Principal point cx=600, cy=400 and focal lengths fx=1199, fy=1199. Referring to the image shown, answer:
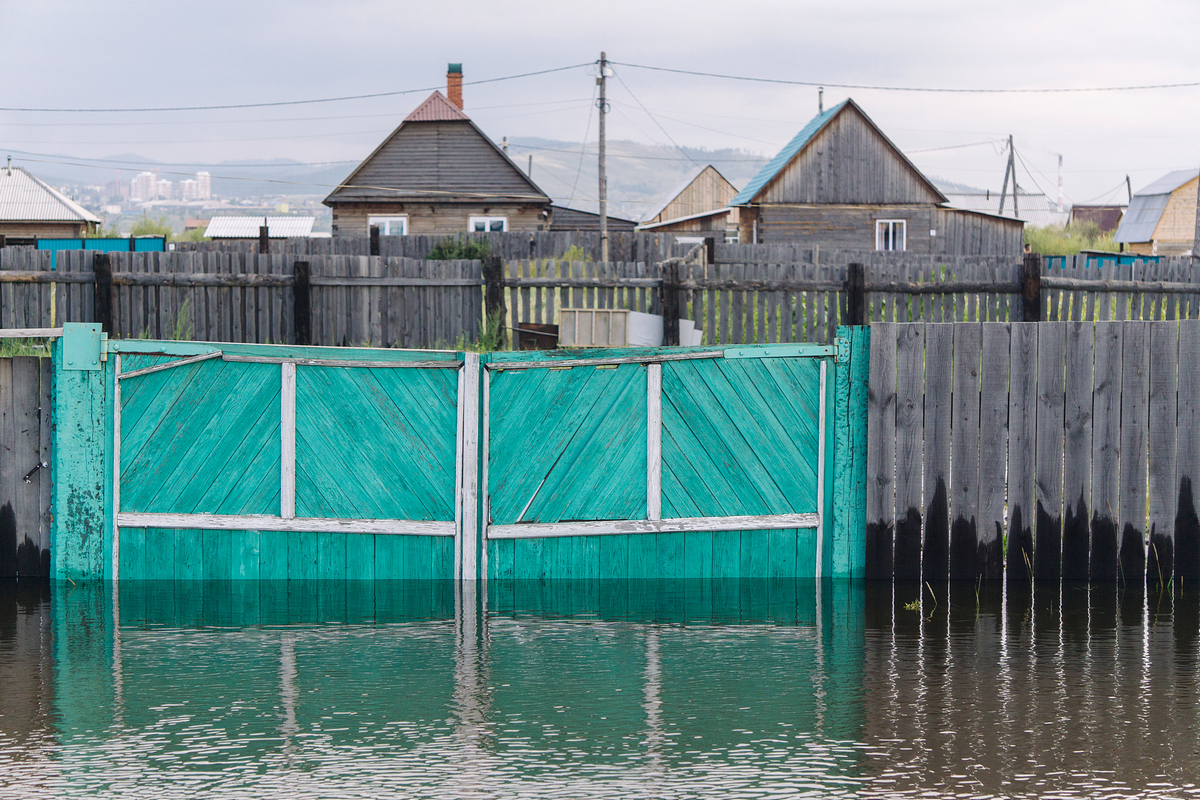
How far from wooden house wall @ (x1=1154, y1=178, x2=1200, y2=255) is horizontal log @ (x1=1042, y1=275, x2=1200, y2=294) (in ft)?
184

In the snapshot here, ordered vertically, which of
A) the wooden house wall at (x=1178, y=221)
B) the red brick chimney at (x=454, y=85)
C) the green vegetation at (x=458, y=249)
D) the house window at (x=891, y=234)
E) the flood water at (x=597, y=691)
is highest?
the red brick chimney at (x=454, y=85)

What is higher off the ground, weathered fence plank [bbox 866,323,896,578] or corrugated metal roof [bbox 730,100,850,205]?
corrugated metal roof [bbox 730,100,850,205]

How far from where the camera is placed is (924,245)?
45.0 m

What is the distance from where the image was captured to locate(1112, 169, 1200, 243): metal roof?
66625mm

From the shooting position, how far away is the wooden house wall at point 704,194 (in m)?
94.3

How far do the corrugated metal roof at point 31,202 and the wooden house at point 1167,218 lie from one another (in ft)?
191

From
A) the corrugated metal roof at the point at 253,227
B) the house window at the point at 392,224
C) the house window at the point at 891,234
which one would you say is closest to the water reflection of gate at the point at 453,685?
the house window at the point at 891,234

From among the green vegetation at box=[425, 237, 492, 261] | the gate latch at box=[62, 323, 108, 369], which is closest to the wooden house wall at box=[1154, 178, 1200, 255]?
the green vegetation at box=[425, 237, 492, 261]

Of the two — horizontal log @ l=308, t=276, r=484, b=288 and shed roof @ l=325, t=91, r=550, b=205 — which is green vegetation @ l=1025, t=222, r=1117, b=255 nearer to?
shed roof @ l=325, t=91, r=550, b=205

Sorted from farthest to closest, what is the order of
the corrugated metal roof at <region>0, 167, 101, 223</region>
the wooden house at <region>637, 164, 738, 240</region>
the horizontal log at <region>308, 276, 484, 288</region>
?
the wooden house at <region>637, 164, 738, 240</region> → the corrugated metal roof at <region>0, 167, 101, 223</region> → the horizontal log at <region>308, 276, 484, 288</region>

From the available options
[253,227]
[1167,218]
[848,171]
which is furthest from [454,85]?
[1167,218]

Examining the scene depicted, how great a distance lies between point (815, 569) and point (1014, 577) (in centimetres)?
129

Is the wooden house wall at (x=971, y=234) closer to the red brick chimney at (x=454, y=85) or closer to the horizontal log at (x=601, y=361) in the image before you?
the red brick chimney at (x=454, y=85)

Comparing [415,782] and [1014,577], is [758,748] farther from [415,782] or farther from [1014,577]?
[1014,577]
